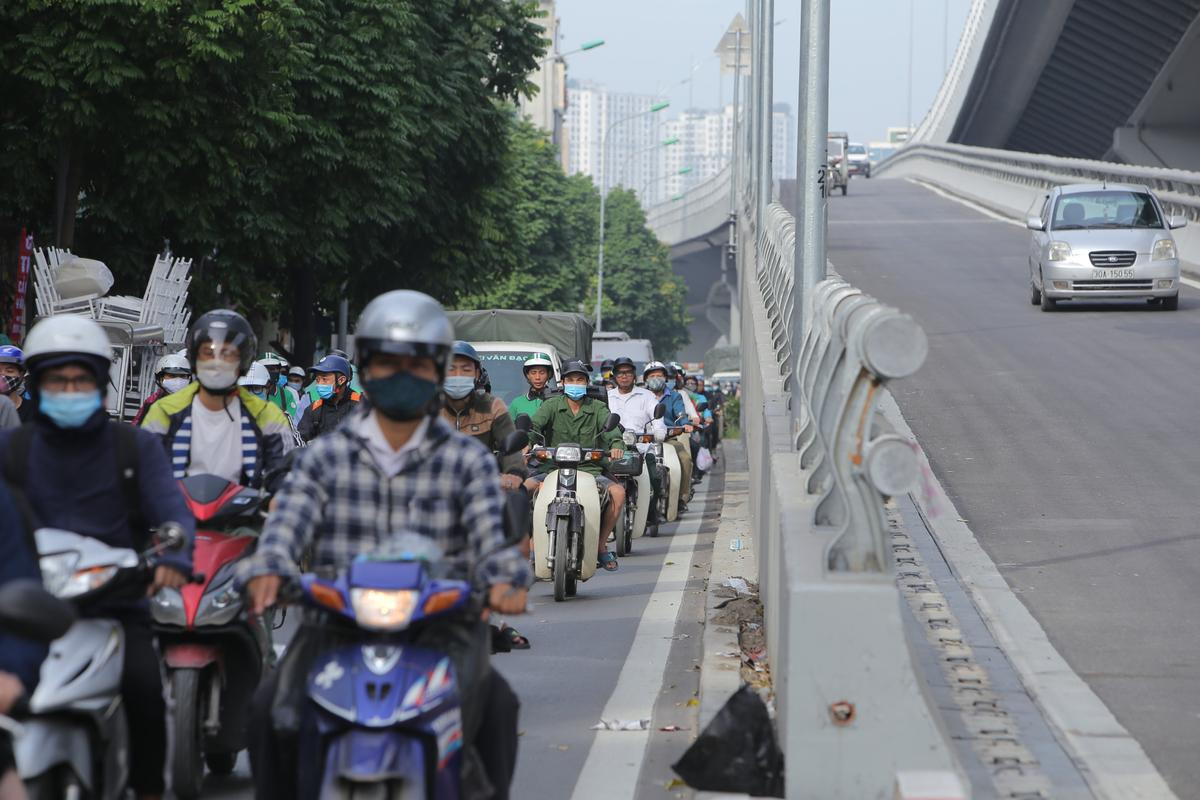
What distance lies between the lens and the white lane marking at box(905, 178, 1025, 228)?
4964 centimetres

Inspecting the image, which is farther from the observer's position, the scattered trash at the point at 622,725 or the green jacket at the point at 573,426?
the green jacket at the point at 573,426

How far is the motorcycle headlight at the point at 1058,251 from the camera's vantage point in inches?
1026

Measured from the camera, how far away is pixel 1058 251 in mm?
26125

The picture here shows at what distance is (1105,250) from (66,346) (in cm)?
2199

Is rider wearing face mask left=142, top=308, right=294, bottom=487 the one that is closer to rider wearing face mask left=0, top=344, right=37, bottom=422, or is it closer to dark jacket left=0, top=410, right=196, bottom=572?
dark jacket left=0, top=410, right=196, bottom=572

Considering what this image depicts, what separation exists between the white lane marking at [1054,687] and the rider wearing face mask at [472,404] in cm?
261

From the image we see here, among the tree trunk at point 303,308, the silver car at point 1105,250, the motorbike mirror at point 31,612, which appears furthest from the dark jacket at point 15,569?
the tree trunk at point 303,308

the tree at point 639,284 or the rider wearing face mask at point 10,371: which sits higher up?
the tree at point 639,284

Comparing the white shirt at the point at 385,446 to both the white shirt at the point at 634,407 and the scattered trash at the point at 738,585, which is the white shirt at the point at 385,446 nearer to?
the scattered trash at the point at 738,585

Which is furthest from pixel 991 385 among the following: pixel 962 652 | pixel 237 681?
pixel 237 681

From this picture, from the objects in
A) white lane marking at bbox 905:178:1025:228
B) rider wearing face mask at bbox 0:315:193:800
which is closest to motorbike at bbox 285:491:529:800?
rider wearing face mask at bbox 0:315:193:800

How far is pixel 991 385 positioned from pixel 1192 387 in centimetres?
190

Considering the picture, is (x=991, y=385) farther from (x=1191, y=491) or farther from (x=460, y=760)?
(x=460, y=760)

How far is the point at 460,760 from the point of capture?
4785 millimetres
